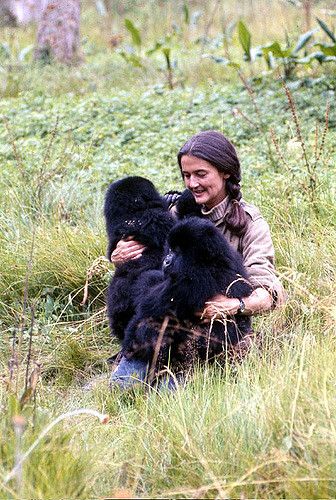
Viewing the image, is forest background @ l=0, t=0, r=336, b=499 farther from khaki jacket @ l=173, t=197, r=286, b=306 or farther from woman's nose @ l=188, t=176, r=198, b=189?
woman's nose @ l=188, t=176, r=198, b=189

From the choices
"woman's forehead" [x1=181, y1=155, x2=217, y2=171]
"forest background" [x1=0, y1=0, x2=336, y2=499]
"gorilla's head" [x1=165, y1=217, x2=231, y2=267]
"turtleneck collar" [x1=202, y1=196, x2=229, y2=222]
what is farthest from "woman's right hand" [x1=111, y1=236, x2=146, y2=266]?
"gorilla's head" [x1=165, y1=217, x2=231, y2=267]

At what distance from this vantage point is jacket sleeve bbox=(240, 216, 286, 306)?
4.39 meters

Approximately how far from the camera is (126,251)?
15.0ft

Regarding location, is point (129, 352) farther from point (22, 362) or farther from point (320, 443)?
point (320, 443)

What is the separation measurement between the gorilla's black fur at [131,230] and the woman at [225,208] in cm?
6

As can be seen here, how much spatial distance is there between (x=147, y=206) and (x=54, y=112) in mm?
5837

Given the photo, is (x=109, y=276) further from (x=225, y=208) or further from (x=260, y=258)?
(x=260, y=258)

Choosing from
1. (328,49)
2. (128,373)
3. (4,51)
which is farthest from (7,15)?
(128,373)

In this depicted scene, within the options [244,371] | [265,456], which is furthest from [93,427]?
[265,456]

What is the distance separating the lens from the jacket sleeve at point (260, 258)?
4.39 metres

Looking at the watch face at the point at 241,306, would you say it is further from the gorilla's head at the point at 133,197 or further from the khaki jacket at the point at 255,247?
the gorilla's head at the point at 133,197

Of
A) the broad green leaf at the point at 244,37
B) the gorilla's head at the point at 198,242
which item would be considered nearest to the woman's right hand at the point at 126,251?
the gorilla's head at the point at 198,242

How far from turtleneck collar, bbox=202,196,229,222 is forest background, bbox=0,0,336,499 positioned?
608mm

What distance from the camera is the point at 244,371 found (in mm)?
3750
